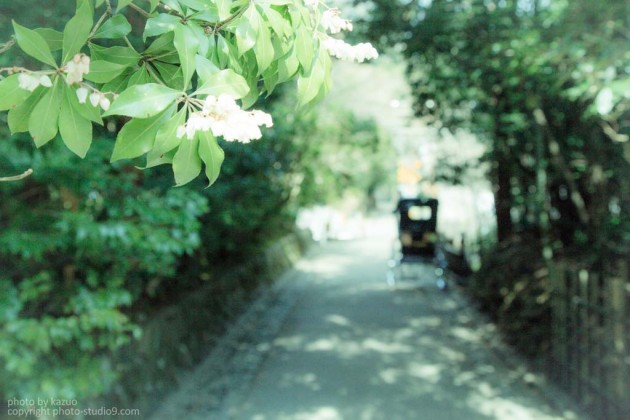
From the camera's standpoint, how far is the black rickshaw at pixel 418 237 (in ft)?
50.2

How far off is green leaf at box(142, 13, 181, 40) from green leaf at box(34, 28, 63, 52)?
8.0 inches

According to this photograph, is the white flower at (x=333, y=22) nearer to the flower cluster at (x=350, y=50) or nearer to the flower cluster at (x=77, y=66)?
the flower cluster at (x=350, y=50)

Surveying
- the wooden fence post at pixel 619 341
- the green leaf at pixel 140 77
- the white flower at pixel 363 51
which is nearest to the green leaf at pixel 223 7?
the green leaf at pixel 140 77

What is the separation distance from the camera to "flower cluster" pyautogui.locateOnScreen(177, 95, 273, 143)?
1438mm

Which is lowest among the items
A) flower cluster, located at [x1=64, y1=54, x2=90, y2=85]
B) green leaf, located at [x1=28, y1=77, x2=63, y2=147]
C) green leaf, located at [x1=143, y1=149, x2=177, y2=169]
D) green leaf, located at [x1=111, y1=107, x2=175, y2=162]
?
green leaf, located at [x1=143, y1=149, x2=177, y2=169]

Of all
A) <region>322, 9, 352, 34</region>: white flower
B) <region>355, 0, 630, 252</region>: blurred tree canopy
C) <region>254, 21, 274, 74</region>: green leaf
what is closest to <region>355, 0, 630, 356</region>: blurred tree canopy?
<region>355, 0, 630, 252</region>: blurred tree canopy

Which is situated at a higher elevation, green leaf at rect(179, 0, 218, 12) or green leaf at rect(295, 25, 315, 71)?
green leaf at rect(179, 0, 218, 12)

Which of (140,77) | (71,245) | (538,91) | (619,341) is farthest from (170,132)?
(538,91)

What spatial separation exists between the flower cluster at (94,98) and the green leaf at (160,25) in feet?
0.56

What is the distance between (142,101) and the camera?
57.2 inches

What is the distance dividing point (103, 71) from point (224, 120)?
0.37 metres

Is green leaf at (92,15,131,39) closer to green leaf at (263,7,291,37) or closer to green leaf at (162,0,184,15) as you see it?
green leaf at (162,0,184,15)

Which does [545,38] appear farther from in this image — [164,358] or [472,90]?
[164,358]

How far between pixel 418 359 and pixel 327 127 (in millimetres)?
12668
